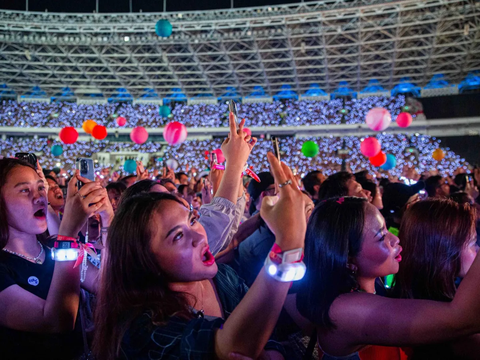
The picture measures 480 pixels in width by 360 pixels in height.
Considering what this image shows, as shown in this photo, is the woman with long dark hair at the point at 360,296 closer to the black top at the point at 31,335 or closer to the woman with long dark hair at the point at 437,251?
the woman with long dark hair at the point at 437,251

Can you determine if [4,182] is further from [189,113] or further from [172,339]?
[189,113]

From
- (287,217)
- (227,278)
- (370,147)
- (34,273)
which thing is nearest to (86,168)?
(34,273)

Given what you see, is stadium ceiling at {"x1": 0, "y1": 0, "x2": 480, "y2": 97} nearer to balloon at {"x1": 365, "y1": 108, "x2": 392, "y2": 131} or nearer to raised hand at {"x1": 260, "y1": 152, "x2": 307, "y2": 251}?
balloon at {"x1": 365, "y1": 108, "x2": 392, "y2": 131}

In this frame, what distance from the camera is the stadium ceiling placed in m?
18.3

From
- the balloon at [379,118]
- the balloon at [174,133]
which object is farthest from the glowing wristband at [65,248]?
the balloon at [379,118]

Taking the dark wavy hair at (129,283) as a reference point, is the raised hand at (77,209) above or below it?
above

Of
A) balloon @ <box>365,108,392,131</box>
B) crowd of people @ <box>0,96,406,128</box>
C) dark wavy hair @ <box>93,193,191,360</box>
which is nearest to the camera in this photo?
dark wavy hair @ <box>93,193,191,360</box>

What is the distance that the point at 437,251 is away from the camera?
1.90 metres

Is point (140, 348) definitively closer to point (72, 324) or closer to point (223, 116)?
point (72, 324)

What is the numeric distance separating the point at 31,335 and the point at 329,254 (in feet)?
4.45

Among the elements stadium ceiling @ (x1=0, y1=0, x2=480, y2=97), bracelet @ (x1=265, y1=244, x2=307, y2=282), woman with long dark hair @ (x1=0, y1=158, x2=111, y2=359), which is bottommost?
woman with long dark hair @ (x1=0, y1=158, x2=111, y2=359)

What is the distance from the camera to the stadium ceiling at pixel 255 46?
18.3 metres

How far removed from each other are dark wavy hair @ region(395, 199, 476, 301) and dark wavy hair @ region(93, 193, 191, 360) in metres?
1.25

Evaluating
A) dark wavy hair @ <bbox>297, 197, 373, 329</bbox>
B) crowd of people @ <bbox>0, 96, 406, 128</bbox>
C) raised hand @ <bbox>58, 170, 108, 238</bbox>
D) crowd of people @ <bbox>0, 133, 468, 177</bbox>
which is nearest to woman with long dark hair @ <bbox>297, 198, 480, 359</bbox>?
dark wavy hair @ <bbox>297, 197, 373, 329</bbox>
